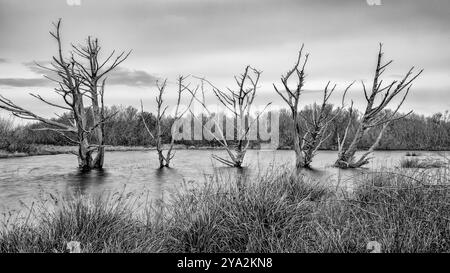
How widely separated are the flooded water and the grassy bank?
1.68 metres

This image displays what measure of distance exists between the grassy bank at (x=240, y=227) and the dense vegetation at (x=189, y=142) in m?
6.37

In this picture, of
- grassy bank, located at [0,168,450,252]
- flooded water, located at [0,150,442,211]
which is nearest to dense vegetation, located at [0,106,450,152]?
flooded water, located at [0,150,442,211]

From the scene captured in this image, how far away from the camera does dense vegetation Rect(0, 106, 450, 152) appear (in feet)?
37.1

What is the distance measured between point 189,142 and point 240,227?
1337cm

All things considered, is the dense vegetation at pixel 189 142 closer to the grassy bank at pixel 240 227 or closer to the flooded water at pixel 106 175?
the flooded water at pixel 106 175

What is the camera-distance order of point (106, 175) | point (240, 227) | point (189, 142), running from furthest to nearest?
point (189, 142), point (106, 175), point (240, 227)

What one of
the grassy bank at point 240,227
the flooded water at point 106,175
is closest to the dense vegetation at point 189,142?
the flooded water at point 106,175

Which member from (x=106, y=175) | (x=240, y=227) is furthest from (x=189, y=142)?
(x=240, y=227)

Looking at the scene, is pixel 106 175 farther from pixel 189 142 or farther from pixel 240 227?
pixel 189 142

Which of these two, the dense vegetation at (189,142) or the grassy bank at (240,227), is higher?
the dense vegetation at (189,142)

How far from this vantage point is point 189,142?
17.1m

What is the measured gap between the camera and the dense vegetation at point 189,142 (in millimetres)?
11312

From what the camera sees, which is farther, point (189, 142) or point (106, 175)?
point (189, 142)

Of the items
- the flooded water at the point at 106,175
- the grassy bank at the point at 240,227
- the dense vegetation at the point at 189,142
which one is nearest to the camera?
the grassy bank at the point at 240,227
